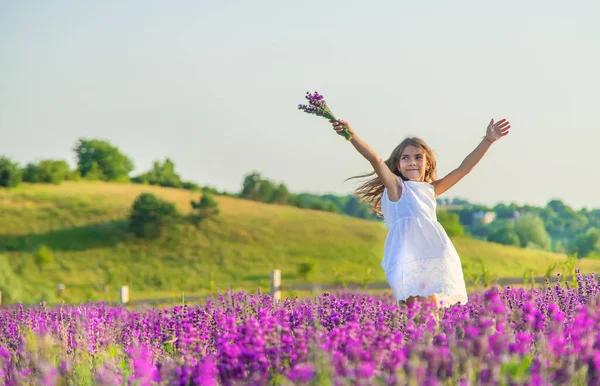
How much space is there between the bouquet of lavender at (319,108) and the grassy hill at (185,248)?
26.0m

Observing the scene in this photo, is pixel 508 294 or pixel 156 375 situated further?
pixel 508 294

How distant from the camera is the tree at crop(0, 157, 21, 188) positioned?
47778mm

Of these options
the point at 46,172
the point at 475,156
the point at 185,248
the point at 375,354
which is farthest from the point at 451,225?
the point at 375,354

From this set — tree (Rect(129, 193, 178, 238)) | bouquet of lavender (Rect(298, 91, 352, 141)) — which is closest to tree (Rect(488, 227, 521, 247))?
tree (Rect(129, 193, 178, 238))

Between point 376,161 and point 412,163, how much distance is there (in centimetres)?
72

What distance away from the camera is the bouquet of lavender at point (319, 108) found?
16.2ft

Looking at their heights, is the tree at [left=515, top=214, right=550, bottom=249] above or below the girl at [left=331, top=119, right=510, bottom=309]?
above

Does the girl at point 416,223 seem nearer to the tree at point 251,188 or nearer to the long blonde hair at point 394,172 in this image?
the long blonde hair at point 394,172

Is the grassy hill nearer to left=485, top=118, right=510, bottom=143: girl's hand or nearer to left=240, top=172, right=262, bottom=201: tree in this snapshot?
left=240, top=172, right=262, bottom=201: tree

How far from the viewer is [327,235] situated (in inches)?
1654

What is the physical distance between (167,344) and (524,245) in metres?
54.1

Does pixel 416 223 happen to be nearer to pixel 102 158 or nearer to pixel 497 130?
pixel 497 130

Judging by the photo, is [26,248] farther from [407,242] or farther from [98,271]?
[407,242]

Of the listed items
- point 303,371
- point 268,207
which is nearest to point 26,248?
point 268,207
